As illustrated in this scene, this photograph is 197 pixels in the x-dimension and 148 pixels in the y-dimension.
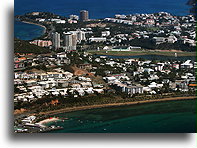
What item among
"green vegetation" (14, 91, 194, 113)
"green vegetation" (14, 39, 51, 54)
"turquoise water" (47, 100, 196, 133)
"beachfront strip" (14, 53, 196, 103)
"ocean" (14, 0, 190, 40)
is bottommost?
"turquoise water" (47, 100, 196, 133)

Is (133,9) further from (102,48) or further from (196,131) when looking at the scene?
(196,131)

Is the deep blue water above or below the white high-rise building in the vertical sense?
above

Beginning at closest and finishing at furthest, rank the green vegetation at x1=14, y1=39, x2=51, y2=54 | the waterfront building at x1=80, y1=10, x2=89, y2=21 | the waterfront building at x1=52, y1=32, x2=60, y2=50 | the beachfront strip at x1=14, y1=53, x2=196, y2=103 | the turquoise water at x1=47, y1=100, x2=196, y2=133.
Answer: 1. the turquoise water at x1=47, y1=100, x2=196, y2=133
2. the beachfront strip at x1=14, y1=53, x2=196, y2=103
3. the green vegetation at x1=14, y1=39, x2=51, y2=54
4. the waterfront building at x1=80, y1=10, x2=89, y2=21
5. the waterfront building at x1=52, y1=32, x2=60, y2=50

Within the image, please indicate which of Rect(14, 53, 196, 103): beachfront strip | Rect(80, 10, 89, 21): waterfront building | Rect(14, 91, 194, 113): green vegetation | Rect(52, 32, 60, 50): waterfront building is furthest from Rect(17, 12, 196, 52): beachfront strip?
Rect(14, 91, 194, 113): green vegetation

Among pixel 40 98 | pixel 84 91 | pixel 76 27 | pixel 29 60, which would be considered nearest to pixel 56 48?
pixel 76 27

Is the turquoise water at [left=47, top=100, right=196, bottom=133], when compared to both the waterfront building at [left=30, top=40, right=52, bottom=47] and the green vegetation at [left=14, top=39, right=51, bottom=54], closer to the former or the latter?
the green vegetation at [left=14, top=39, right=51, bottom=54]
